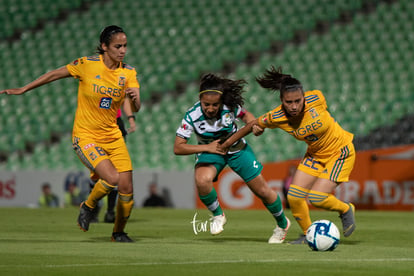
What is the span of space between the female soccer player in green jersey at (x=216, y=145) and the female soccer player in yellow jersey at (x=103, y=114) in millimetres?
640

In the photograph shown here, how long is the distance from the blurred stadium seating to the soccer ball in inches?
421

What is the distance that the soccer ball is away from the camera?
688 cm

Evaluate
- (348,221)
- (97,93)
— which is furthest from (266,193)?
(97,93)

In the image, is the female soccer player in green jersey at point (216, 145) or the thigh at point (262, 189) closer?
the female soccer player in green jersey at point (216, 145)

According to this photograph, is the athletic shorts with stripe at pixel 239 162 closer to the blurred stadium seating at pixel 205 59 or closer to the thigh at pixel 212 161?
the thigh at pixel 212 161

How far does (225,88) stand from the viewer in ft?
25.9

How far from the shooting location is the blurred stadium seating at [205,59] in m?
19.4

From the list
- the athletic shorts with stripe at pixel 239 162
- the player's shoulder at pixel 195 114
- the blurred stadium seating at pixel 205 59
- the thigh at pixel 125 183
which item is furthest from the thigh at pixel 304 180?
the blurred stadium seating at pixel 205 59

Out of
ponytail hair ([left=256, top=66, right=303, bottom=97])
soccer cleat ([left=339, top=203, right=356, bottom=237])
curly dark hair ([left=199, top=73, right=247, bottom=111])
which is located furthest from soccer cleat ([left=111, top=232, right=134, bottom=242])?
soccer cleat ([left=339, top=203, right=356, bottom=237])

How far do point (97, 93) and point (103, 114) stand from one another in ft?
0.82

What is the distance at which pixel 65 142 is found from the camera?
66.4 feet

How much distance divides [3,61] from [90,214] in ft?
55.0

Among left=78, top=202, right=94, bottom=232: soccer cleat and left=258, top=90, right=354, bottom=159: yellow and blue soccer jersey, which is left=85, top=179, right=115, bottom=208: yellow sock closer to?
left=78, top=202, right=94, bottom=232: soccer cleat

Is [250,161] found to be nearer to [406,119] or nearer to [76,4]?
[406,119]
